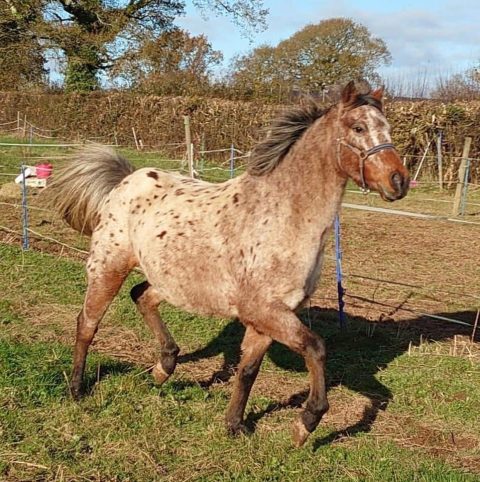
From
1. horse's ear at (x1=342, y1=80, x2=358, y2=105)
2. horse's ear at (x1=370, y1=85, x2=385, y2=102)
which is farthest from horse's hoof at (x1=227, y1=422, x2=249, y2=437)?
horse's ear at (x1=370, y1=85, x2=385, y2=102)

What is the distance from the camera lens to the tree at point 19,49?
32.6 metres

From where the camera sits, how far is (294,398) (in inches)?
189

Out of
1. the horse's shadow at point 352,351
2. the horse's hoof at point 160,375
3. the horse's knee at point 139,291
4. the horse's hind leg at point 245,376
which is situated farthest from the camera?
the horse's knee at point 139,291

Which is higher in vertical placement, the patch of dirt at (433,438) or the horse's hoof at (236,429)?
the horse's hoof at (236,429)

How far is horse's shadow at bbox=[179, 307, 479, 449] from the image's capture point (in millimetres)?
4723

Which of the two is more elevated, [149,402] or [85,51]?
[85,51]

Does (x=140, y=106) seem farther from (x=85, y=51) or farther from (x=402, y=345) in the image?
(x=402, y=345)

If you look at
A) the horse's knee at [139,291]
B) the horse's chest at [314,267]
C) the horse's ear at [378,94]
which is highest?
the horse's ear at [378,94]

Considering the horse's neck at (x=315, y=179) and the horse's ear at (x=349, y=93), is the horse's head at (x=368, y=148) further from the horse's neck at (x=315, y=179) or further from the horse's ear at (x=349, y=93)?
the horse's neck at (x=315, y=179)

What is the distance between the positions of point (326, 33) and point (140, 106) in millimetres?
16719

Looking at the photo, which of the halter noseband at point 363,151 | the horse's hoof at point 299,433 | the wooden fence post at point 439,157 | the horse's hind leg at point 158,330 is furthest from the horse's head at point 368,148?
the wooden fence post at point 439,157

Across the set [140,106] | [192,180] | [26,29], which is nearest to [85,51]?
[26,29]

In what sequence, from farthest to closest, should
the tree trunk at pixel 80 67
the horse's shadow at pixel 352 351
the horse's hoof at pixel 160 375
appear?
1. the tree trunk at pixel 80 67
2. the horse's hoof at pixel 160 375
3. the horse's shadow at pixel 352 351

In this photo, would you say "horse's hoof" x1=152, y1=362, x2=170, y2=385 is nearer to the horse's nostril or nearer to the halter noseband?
the halter noseband
